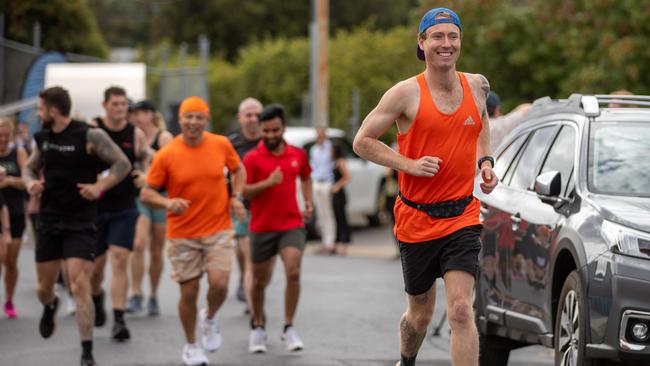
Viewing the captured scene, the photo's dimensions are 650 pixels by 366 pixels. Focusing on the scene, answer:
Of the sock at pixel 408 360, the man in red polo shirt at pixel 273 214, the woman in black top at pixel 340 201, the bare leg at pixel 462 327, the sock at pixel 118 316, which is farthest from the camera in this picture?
the woman in black top at pixel 340 201

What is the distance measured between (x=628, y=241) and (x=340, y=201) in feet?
48.1

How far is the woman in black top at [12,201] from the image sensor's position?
14.2 metres

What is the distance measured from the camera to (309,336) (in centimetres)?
1235

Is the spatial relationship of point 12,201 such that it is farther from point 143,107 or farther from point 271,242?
point 271,242

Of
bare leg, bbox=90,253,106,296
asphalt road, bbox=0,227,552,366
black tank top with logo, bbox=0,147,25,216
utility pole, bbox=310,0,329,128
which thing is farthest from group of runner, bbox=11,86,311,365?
utility pole, bbox=310,0,329,128

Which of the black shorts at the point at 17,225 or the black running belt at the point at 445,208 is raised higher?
the black running belt at the point at 445,208

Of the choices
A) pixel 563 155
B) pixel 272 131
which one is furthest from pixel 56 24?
pixel 563 155

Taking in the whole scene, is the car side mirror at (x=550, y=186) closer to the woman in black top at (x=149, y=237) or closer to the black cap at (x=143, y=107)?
the woman in black top at (x=149, y=237)

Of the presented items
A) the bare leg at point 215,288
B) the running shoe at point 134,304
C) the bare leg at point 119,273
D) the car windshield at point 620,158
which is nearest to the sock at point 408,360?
the car windshield at point 620,158

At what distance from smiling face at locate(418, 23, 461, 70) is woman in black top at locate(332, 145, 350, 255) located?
47.0 feet

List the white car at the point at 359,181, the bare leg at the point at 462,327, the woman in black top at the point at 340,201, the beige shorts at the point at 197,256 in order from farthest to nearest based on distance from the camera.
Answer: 1. the white car at the point at 359,181
2. the woman in black top at the point at 340,201
3. the beige shorts at the point at 197,256
4. the bare leg at the point at 462,327

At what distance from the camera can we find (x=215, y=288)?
35.7ft

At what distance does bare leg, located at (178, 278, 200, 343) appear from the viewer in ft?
35.1

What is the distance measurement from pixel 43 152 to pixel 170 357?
180cm
